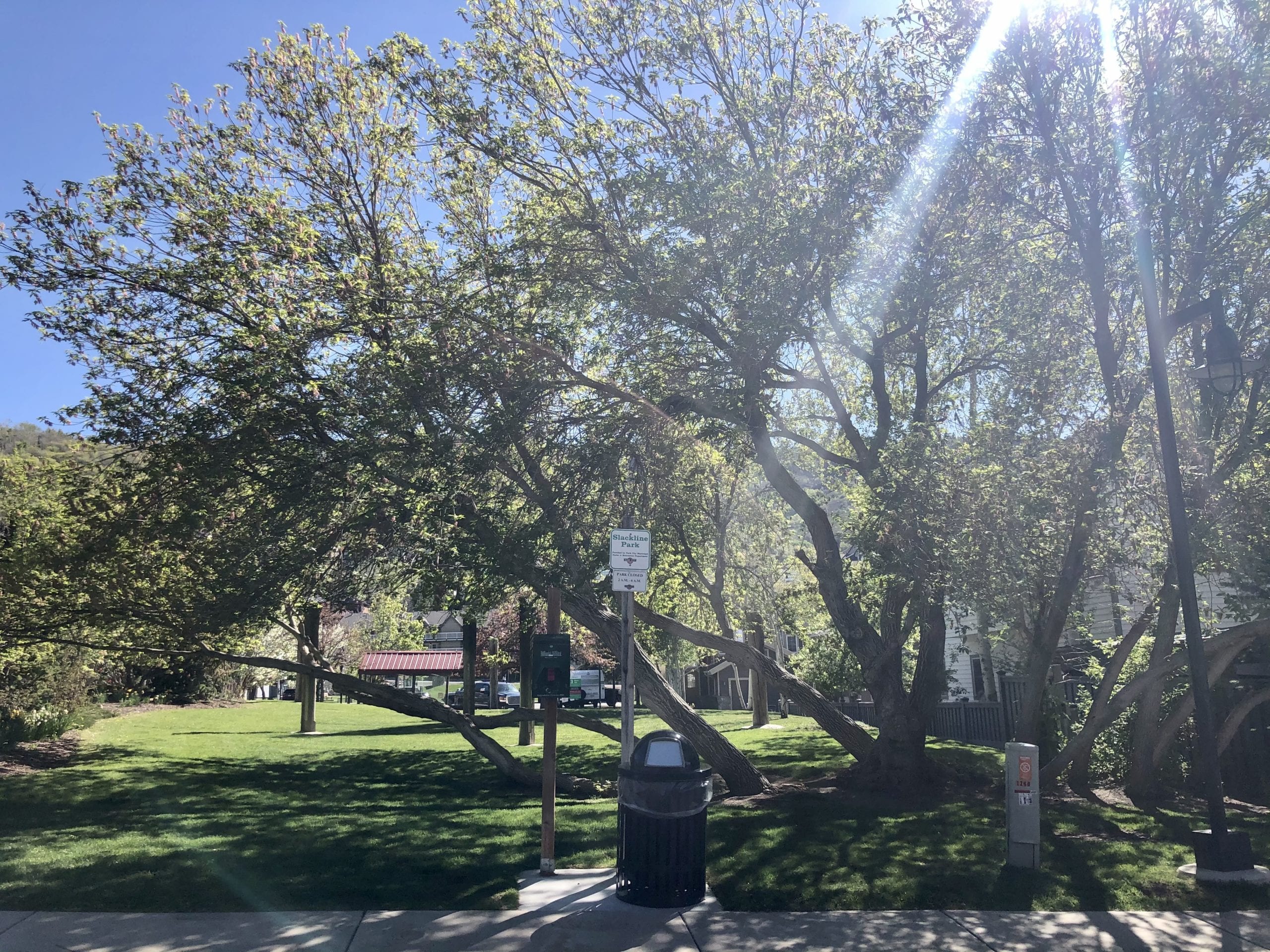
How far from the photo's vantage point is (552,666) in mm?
8094

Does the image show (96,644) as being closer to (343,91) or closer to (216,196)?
(216,196)

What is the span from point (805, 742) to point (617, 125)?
44.2ft

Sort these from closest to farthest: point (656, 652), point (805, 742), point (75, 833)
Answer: point (75, 833) → point (805, 742) → point (656, 652)

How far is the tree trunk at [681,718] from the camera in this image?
1273cm

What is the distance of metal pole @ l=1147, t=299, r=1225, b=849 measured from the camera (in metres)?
8.11

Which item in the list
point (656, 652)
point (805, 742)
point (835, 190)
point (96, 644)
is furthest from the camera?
point (656, 652)

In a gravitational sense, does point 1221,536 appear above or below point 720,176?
below

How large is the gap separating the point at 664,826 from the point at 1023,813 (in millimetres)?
3204

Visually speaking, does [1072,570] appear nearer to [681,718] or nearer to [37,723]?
[681,718]

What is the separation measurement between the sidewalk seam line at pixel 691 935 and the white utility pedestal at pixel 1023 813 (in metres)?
3.06

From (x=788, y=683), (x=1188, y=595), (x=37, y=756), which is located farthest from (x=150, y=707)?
(x=1188, y=595)

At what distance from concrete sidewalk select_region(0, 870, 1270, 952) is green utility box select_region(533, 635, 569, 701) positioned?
159 cm

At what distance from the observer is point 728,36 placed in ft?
39.7

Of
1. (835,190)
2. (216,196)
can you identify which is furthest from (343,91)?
(835,190)
